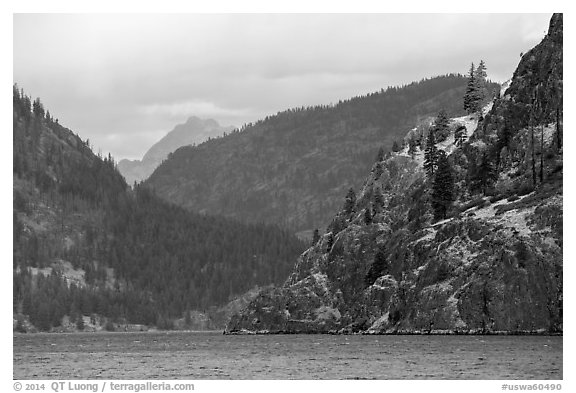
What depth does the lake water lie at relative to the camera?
115 m

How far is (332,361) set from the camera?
438 feet

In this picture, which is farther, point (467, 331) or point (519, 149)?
point (519, 149)

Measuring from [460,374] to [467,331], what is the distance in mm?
63689

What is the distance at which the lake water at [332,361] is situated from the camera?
114750mm

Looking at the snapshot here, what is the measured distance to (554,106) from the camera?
196m

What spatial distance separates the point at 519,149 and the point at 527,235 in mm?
34104

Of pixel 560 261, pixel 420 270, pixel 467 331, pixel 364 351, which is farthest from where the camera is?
pixel 420 270
